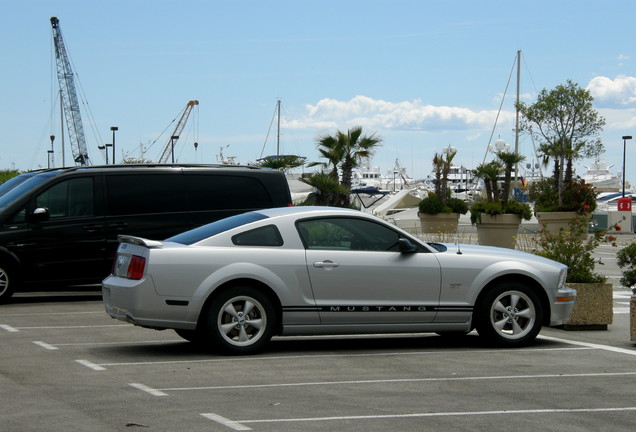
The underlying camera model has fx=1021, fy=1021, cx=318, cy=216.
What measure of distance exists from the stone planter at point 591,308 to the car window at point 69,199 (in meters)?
7.69

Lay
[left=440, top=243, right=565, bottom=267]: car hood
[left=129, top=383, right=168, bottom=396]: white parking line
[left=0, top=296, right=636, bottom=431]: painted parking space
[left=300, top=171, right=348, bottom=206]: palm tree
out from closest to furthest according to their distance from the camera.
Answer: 1. [left=0, top=296, right=636, bottom=431]: painted parking space
2. [left=129, top=383, right=168, bottom=396]: white parking line
3. [left=440, top=243, right=565, bottom=267]: car hood
4. [left=300, top=171, right=348, bottom=206]: palm tree

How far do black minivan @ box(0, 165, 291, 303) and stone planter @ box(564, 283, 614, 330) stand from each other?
5690 millimetres

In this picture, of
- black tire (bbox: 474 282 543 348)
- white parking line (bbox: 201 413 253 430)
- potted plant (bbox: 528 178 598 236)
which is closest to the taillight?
white parking line (bbox: 201 413 253 430)

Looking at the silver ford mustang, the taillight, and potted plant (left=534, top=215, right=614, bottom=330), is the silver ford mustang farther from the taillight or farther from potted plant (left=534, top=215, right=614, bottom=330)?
potted plant (left=534, top=215, right=614, bottom=330)

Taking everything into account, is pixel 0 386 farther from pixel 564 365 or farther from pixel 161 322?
pixel 564 365

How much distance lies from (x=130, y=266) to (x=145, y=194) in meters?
6.39

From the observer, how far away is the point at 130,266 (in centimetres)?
1011

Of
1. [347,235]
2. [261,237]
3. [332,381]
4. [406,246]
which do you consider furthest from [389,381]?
[261,237]

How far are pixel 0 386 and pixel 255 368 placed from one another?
7.39 ft

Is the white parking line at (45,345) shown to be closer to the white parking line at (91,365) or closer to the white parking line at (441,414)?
the white parking line at (91,365)

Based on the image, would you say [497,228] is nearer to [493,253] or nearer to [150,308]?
[493,253]

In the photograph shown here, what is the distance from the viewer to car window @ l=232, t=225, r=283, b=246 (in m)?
10.3

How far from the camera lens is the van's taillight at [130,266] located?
995 cm

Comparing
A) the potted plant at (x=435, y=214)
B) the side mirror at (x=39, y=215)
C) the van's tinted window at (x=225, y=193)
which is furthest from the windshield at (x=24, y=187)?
the potted plant at (x=435, y=214)
